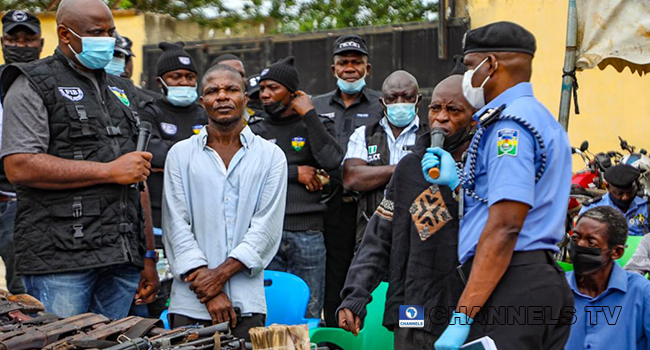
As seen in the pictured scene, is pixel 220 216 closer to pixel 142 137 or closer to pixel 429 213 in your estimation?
pixel 142 137

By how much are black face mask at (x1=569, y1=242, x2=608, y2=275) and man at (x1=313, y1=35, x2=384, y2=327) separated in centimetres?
200

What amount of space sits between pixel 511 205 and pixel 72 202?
2347 millimetres

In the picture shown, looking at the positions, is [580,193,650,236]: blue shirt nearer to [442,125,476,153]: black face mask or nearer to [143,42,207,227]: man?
[143,42,207,227]: man

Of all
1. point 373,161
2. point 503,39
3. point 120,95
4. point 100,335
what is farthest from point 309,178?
point 100,335

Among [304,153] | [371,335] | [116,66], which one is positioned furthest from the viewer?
[116,66]

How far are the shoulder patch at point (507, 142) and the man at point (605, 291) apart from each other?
5.54 feet

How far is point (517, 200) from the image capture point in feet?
11.1

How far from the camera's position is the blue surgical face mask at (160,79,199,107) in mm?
6414

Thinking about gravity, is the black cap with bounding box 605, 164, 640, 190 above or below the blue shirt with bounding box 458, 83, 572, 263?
below

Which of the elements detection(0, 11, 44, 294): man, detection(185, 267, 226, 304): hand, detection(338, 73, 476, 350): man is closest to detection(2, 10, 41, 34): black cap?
detection(0, 11, 44, 294): man

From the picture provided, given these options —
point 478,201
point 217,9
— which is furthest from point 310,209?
point 217,9

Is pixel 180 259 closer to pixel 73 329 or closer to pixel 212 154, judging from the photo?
pixel 212 154

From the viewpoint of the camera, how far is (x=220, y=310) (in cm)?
452

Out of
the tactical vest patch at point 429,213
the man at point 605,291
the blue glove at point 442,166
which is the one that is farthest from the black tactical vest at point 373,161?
the blue glove at point 442,166
